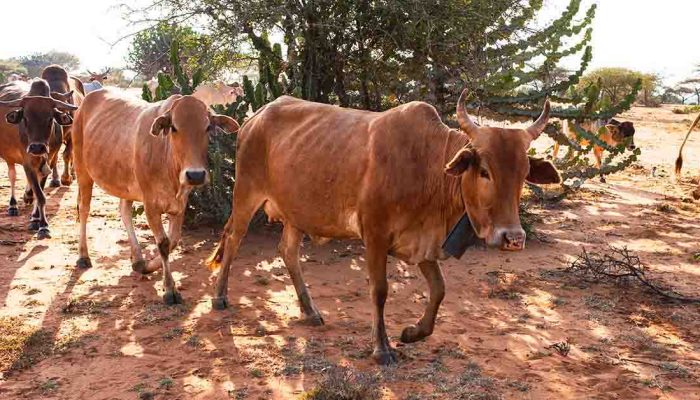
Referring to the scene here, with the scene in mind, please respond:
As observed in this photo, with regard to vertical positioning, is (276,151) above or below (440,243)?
above

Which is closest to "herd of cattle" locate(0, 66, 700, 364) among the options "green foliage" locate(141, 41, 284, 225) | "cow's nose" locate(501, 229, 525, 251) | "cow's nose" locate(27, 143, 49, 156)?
"cow's nose" locate(501, 229, 525, 251)

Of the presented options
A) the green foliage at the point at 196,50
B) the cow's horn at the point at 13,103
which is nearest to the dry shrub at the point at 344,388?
the green foliage at the point at 196,50

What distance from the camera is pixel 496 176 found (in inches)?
161

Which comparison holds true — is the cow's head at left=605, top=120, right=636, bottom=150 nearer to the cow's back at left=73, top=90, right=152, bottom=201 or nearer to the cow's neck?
the cow's back at left=73, top=90, right=152, bottom=201

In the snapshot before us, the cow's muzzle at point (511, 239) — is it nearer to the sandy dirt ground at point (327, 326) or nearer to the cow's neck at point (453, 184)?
the cow's neck at point (453, 184)

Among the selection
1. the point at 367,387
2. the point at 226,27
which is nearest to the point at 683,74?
the point at 226,27

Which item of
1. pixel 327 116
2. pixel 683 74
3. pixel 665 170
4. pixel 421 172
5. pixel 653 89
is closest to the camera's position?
pixel 421 172

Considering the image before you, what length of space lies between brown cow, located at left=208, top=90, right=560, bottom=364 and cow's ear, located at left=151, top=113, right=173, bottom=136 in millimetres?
615

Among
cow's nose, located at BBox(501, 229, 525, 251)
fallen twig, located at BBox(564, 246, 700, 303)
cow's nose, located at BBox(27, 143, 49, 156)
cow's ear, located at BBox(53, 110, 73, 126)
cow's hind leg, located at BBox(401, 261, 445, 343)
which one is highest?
cow's nose, located at BBox(501, 229, 525, 251)

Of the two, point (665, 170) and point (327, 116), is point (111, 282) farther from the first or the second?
point (665, 170)

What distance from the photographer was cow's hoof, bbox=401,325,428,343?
16.4 feet

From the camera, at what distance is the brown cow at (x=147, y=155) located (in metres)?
5.85

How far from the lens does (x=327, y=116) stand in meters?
5.47

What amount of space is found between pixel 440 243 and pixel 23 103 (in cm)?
674
